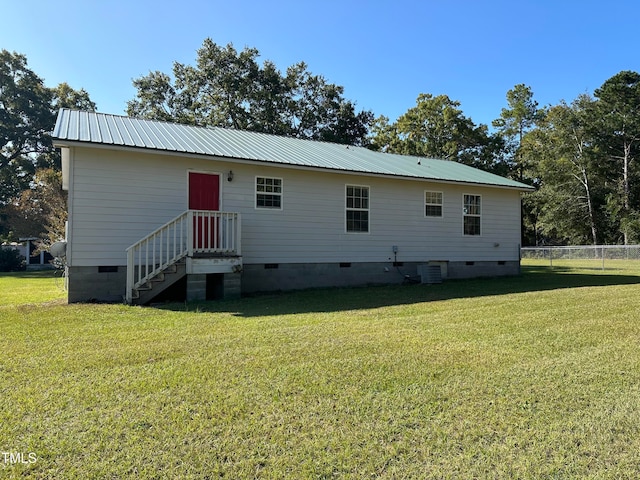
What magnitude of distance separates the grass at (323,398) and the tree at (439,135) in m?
29.4

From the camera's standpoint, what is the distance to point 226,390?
3.28 meters

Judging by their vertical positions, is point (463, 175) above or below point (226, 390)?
above

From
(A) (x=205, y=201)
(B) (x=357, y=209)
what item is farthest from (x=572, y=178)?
(A) (x=205, y=201)

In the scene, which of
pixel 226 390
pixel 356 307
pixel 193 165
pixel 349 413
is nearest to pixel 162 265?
pixel 193 165

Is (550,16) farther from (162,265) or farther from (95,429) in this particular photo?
(95,429)

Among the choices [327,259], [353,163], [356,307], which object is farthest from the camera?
[353,163]

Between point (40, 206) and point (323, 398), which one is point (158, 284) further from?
point (40, 206)

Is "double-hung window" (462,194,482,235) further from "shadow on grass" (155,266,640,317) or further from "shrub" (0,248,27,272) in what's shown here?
"shrub" (0,248,27,272)

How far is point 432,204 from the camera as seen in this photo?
12.7m

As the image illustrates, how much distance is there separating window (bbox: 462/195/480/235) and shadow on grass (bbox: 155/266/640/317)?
6.18 ft

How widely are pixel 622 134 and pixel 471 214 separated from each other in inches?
1040

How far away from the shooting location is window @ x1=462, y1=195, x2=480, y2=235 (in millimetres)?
13154

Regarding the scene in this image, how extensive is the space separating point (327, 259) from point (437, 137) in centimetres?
2666

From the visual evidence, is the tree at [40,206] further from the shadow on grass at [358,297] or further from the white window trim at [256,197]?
the shadow on grass at [358,297]
